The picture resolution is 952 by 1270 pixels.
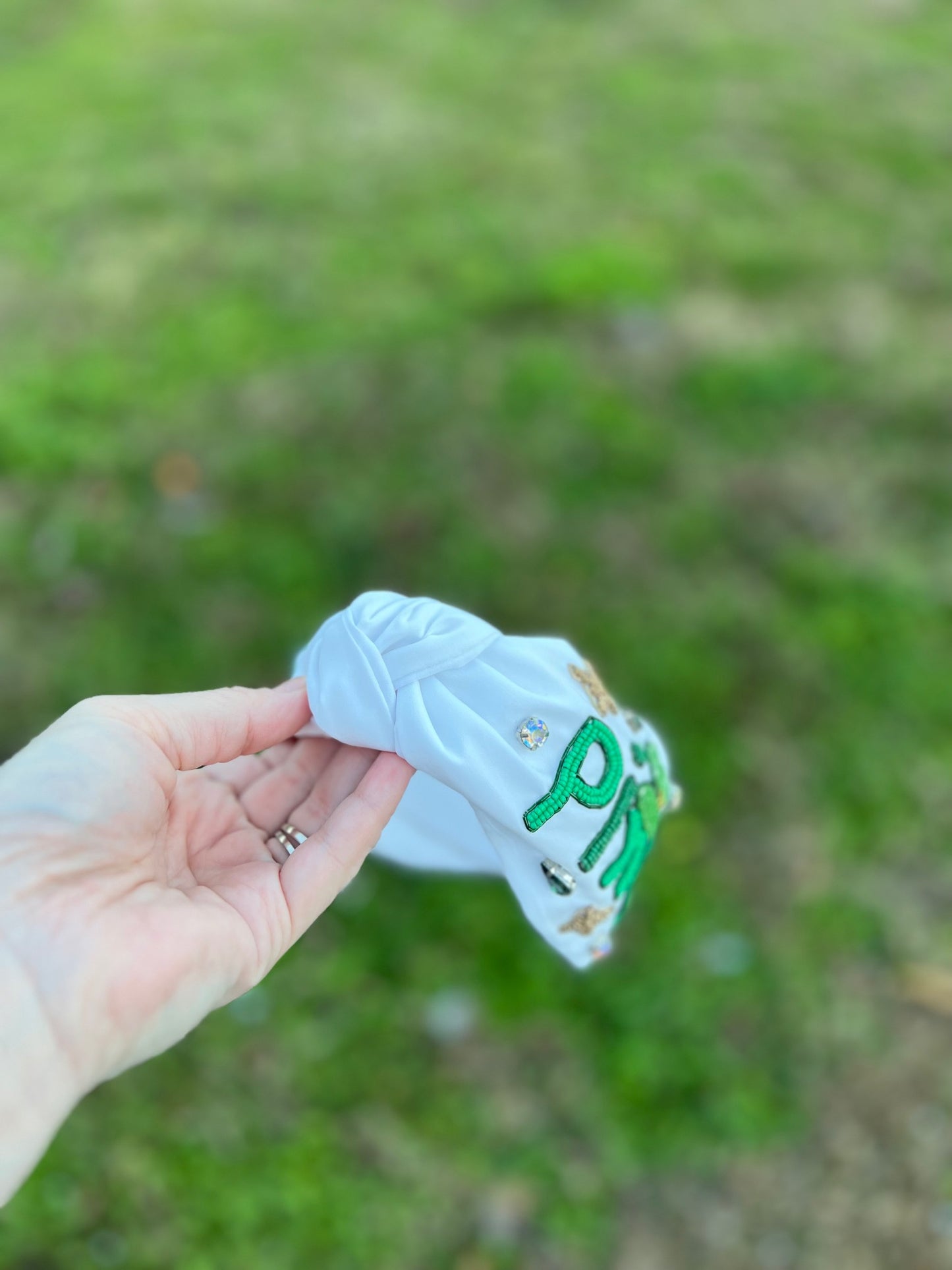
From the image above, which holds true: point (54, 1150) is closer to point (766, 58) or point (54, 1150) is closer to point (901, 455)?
point (901, 455)

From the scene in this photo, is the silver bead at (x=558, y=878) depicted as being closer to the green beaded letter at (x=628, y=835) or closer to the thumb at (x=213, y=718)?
the green beaded letter at (x=628, y=835)

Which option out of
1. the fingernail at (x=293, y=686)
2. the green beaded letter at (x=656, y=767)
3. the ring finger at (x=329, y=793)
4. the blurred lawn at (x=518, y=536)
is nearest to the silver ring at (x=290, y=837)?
the ring finger at (x=329, y=793)

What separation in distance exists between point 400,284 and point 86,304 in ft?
5.05

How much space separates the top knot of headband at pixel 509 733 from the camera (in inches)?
63.2

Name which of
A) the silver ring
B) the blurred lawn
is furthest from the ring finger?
the blurred lawn

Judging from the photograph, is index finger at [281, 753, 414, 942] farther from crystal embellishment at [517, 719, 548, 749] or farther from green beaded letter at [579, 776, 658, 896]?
green beaded letter at [579, 776, 658, 896]

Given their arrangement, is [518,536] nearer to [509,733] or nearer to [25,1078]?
[509,733]

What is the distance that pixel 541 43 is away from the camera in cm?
746

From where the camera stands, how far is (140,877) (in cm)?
161

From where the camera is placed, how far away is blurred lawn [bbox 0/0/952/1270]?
2.40 m

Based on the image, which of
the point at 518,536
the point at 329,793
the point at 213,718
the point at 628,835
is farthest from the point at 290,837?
the point at 518,536

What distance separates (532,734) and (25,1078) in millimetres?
921

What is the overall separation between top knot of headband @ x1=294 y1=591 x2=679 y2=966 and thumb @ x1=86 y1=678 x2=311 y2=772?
99mm

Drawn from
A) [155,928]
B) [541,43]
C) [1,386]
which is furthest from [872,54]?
[155,928]
